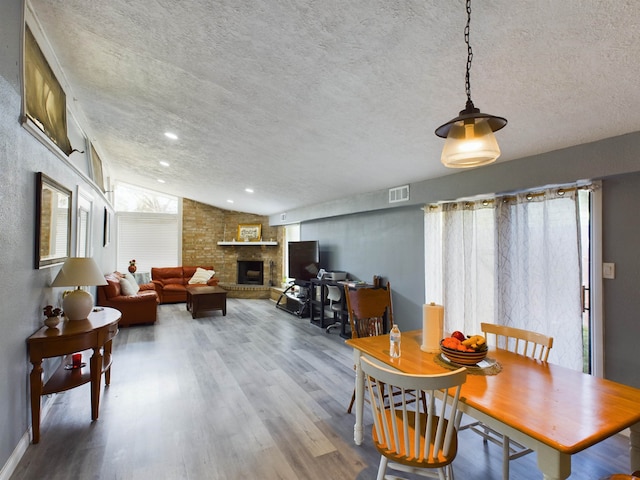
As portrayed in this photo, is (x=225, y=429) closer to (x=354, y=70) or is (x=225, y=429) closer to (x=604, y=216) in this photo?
(x=354, y=70)

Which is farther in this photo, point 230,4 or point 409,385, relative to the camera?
point 230,4

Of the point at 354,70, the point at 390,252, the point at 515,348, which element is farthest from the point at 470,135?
the point at 390,252

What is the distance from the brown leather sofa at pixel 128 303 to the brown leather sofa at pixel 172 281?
1959 mm

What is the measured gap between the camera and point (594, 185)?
248 cm

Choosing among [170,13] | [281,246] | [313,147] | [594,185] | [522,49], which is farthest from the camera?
[281,246]

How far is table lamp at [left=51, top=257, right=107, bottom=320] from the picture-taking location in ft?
8.79

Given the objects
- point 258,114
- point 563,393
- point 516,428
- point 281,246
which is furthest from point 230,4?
point 281,246

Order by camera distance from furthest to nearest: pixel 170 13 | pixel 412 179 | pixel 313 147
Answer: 1. pixel 412 179
2. pixel 313 147
3. pixel 170 13

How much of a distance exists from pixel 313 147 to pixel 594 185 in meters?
2.50

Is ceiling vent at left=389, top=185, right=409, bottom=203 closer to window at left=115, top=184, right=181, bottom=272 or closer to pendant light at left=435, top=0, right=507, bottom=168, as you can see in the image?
pendant light at left=435, top=0, right=507, bottom=168

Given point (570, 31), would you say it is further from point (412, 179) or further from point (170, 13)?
point (412, 179)

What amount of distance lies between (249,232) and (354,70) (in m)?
7.45

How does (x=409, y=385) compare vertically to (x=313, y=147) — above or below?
below

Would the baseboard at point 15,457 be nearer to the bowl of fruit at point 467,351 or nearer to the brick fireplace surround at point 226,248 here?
the bowl of fruit at point 467,351
